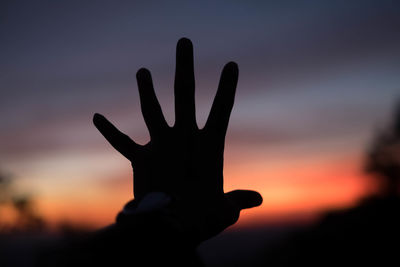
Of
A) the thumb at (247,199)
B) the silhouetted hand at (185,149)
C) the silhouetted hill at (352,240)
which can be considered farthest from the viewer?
the silhouetted hill at (352,240)

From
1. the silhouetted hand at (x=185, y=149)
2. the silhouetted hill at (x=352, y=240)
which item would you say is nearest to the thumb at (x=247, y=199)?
the silhouetted hand at (x=185, y=149)

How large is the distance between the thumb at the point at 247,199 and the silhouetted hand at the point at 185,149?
0.37 feet

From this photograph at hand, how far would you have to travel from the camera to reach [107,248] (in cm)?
157

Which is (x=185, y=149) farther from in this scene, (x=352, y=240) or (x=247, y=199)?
(x=352, y=240)

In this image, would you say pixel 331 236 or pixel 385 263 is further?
pixel 331 236

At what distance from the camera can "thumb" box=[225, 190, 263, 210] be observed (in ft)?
8.70

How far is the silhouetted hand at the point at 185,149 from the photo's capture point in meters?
2.32

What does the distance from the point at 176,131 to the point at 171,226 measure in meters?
0.80

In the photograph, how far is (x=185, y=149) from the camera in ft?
7.93

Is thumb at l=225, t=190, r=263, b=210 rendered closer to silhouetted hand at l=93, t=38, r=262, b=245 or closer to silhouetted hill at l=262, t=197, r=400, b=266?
silhouetted hand at l=93, t=38, r=262, b=245

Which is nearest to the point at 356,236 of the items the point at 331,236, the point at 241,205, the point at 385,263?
the point at 331,236

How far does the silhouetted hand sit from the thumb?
0.11 meters

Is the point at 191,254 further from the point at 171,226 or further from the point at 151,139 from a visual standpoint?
the point at 151,139

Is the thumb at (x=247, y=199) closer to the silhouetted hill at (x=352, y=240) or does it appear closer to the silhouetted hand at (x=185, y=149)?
the silhouetted hand at (x=185, y=149)
